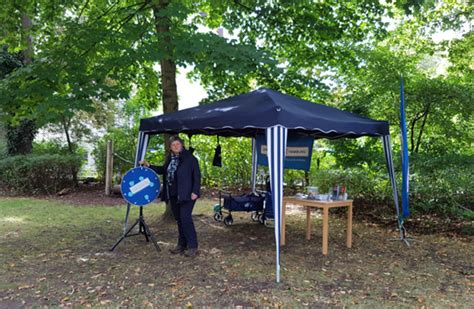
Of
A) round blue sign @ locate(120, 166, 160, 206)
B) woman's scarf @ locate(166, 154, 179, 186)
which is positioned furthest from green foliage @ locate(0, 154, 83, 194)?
woman's scarf @ locate(166, 154, 179, 186)

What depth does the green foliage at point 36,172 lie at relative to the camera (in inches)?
428

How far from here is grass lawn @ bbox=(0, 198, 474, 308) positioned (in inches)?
147

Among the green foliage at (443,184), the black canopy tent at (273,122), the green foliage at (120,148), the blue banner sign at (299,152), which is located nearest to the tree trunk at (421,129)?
the green foliage at (443,184)

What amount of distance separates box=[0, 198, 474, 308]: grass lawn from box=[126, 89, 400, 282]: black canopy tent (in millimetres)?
593

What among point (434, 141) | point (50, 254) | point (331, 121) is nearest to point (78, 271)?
point (50, 254)

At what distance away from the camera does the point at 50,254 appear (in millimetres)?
5203

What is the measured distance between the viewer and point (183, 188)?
495cm

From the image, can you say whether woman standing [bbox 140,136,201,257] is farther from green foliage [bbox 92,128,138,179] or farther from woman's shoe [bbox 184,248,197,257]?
green foliage [bbox 92,128,138,179]

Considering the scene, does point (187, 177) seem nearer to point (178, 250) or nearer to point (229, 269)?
point (178, 250)

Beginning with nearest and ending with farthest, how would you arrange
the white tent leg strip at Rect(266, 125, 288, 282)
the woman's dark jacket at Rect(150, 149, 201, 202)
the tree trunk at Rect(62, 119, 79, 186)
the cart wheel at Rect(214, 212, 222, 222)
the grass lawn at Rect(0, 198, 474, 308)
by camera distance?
the grass lawn at Rect(0, 198, 474, 308), the white tent leg strip at Rect(266, 125, 288, 282), the woman's dark jacket at Rect(150, 149, 201, 202), the cart wheel at Rect(214, 212, 222, 222), the tree trunk at Rect(62, 119, 79, 186)

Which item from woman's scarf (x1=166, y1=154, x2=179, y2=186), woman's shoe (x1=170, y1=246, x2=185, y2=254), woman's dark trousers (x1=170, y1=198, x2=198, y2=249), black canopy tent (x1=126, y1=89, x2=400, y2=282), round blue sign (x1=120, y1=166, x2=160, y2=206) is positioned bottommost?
woman's shoe (x1=170, y1=246, x2=185, y2=254)

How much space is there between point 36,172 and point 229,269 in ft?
28.1

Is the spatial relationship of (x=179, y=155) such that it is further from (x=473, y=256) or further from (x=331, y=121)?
(x=473, y=256)

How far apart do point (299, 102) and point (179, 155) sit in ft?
6.17
